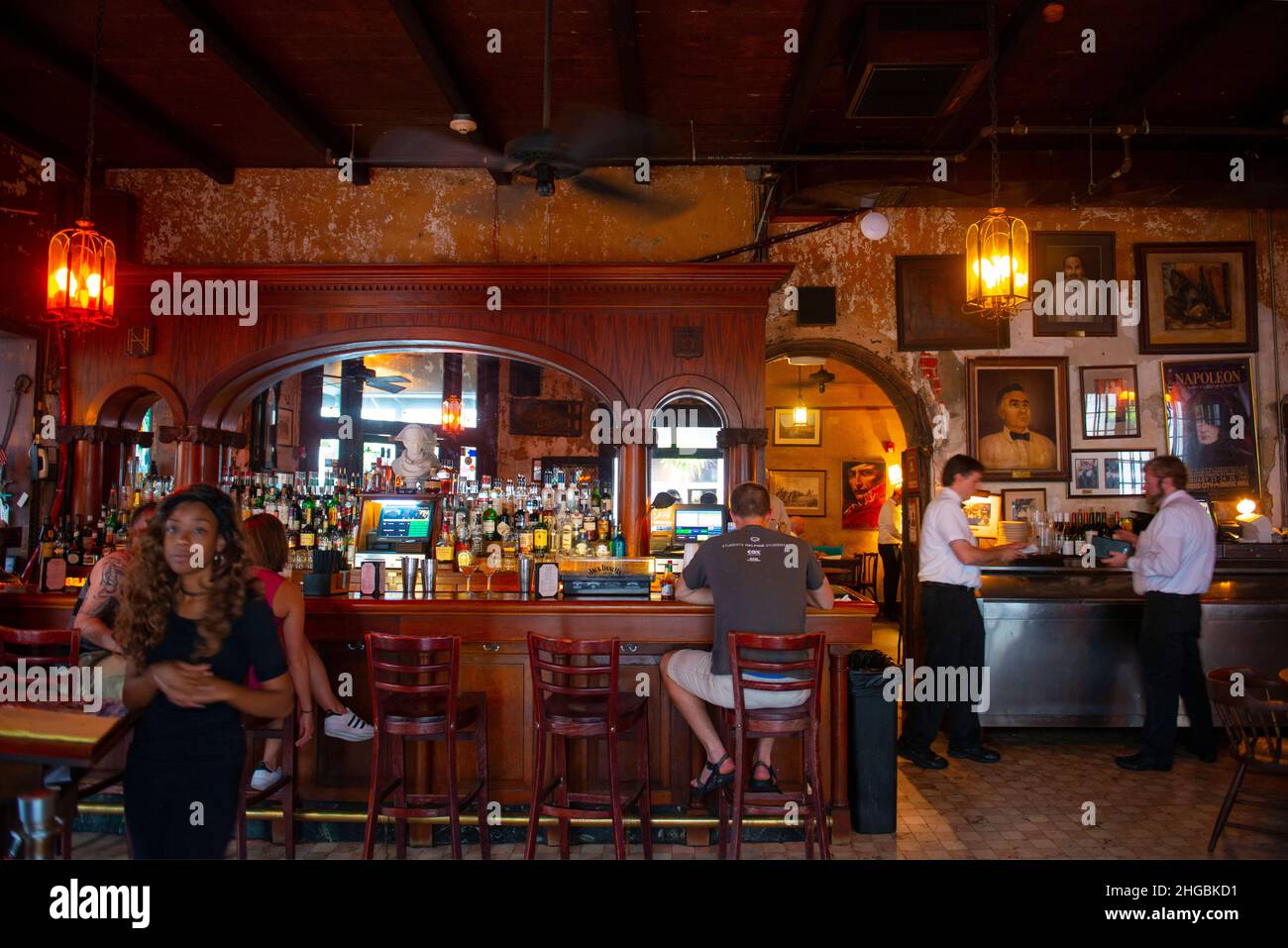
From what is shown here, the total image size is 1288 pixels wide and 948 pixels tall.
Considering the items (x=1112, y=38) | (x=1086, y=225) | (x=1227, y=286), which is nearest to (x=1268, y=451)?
Answer: (x=1227, y=286)

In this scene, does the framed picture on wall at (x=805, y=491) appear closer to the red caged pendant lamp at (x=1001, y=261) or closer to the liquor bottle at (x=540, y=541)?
the liquor bottle at (x=540, y=541)

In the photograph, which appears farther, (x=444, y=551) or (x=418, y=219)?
(x=418, y=219)

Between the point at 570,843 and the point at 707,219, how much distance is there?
4.84m

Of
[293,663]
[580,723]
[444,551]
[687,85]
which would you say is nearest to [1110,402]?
[687,85]

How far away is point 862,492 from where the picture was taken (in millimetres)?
13852

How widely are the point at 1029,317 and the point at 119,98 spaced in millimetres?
7010

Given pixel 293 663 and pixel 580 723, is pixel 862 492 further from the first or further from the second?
pixel 293 663

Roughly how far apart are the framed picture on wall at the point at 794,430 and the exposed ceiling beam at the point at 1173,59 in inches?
321

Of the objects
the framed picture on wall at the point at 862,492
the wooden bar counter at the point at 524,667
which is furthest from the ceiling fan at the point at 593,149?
the framed picture on wall at the point at 862,492

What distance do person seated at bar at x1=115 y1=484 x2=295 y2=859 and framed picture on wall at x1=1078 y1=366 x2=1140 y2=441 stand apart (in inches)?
266

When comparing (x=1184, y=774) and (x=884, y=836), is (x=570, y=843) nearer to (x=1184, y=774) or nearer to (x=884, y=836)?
(x=884, y=836)

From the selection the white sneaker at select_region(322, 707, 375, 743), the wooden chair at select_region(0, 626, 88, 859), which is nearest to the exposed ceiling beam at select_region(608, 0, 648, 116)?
the white sneaker at select_region(322, 707, 375, 743)

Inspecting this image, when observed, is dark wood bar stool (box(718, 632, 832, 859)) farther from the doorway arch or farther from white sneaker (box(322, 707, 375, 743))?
the doorway arch

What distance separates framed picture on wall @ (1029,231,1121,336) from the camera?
7012mm
